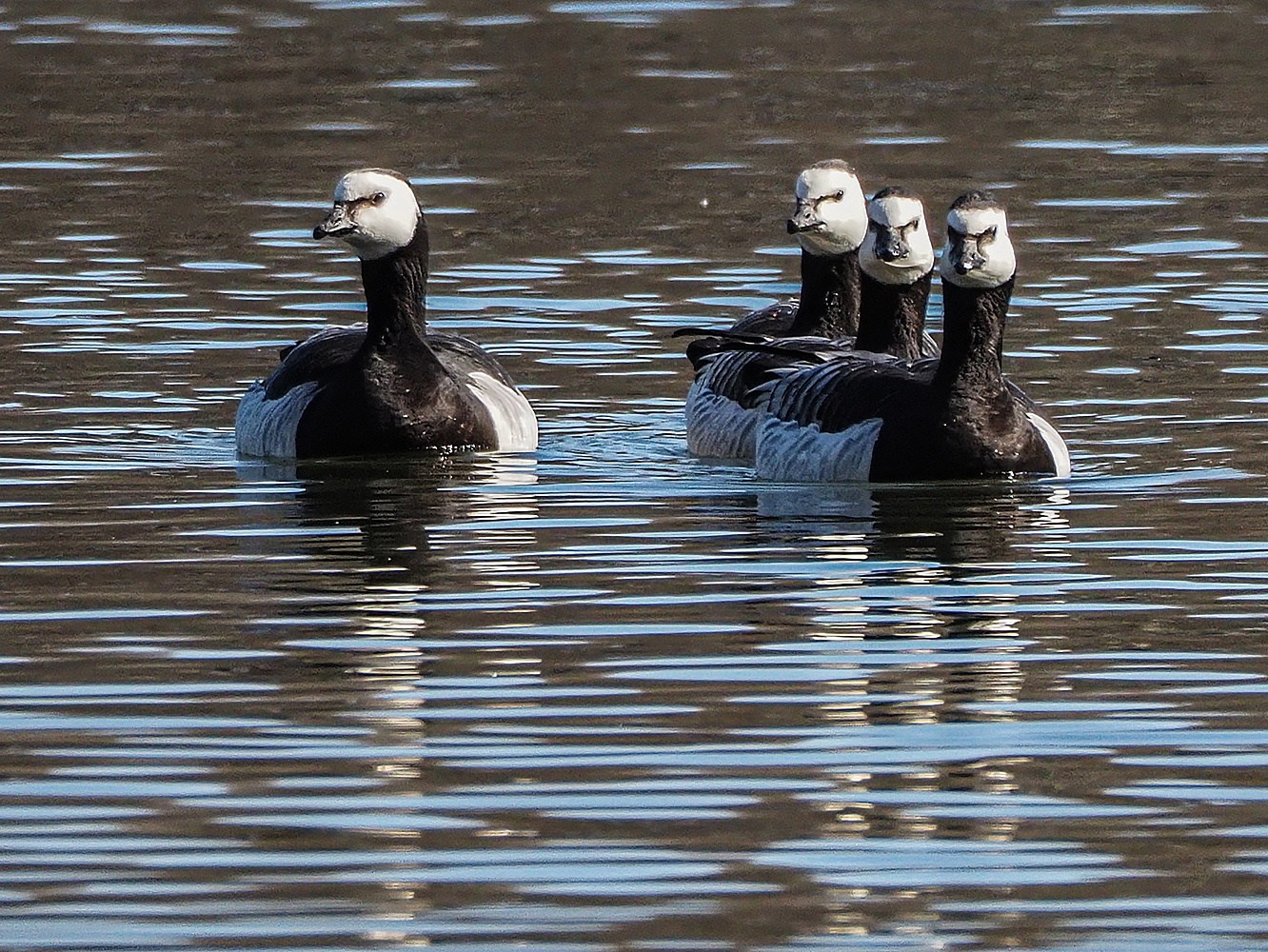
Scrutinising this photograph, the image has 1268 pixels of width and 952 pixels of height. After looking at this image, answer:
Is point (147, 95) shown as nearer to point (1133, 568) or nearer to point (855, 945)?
point (1133, 568)

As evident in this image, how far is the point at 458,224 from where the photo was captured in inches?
896

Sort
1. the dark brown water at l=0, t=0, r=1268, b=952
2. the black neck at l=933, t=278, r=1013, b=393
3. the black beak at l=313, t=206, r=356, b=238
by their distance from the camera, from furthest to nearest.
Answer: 1. the black beak at l=313, t=206, r=356, b=238
2. the black neck at l=933, t=278, r=1013, b=393
3. the dark brown water at l=0, t=0, r=1268, b=952

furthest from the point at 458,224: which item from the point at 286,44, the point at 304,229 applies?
the point at 286,44

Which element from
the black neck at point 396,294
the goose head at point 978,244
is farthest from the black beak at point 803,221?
the goose head at point 978,244

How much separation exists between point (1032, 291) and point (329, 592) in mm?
9405

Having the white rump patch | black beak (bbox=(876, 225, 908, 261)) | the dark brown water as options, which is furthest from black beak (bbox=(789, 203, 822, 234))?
the white rump patch

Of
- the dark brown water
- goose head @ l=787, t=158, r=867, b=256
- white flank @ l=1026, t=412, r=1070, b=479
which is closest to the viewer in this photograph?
the dark brown water

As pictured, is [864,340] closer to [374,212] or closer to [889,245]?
[889,245]

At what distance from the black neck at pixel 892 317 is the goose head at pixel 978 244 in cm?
191

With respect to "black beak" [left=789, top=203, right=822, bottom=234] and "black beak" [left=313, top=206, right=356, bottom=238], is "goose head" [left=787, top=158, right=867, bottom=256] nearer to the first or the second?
"black beak" [left=789, top=203, right=822, bottom=234]

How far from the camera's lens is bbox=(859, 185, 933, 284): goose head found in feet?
51.3

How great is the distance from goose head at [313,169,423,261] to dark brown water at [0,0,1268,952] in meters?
1.26

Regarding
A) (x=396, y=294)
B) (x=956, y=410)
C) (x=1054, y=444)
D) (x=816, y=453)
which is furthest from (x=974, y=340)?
(x=396, y=294)

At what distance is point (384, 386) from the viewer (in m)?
15.2
